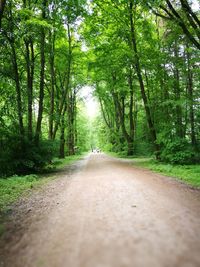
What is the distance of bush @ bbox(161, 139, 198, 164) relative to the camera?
15.5m

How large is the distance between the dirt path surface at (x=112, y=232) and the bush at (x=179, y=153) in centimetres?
779

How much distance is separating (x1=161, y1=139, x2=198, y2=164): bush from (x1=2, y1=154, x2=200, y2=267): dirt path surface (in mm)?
7794

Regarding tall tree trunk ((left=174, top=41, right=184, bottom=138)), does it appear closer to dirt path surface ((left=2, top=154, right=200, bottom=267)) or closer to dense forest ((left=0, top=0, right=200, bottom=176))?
dense forest ((left=0, top=0, right=200, bottom=176))

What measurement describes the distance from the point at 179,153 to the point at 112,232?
11862mm

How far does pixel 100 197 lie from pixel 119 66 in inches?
565

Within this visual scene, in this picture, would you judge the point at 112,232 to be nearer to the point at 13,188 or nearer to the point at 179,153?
the point at 13,188

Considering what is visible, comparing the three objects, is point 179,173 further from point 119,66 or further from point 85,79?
point 85,79

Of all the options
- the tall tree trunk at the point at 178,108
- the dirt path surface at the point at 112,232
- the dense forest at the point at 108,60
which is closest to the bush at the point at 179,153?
the dense forest at the point at 108,60

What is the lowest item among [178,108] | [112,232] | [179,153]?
[112,232]

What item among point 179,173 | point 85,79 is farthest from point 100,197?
point 85,79

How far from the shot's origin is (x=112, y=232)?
15.3ft

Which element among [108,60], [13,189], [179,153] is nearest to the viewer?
[13,189]

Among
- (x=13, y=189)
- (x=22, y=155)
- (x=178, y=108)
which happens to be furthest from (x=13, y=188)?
(x=178, y=108)

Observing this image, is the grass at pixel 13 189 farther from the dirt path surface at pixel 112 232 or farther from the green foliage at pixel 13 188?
the dirt path surface at pixel 112 232
